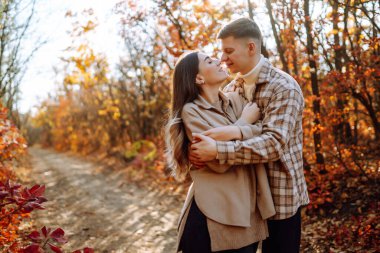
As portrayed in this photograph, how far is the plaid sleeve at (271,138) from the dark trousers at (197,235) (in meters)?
0.35

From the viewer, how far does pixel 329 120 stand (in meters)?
5.71

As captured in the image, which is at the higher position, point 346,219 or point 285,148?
point 285,148

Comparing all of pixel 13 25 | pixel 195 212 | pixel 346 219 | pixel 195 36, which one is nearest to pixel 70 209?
pixel 13 25

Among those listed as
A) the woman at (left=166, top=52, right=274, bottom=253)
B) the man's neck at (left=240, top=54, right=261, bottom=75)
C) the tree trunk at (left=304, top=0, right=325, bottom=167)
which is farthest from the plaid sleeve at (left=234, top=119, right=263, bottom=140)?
the tree trunk at (left=304, top=0, right=325, bottom=167)

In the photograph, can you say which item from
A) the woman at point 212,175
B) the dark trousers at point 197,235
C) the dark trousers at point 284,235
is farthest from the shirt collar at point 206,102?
the dark trousers at point 284,235

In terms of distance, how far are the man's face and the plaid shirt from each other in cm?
12

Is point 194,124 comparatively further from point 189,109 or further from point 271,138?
point 271,138

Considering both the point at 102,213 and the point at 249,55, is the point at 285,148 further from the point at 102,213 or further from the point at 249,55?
the point at 102,213

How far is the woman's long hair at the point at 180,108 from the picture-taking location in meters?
2.17

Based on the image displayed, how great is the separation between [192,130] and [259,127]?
1.28 ft

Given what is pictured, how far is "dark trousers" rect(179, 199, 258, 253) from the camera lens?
2.04m

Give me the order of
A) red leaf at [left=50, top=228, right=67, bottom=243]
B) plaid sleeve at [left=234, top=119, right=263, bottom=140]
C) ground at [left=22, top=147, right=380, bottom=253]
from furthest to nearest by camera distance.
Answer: ground at [left=22, top=147, right=380, bottom=253] < red leaf at [left=50, top=228, right=67, bottom=243] < plaid sleeve at [left=234, top=119, right=263, bottom=140]

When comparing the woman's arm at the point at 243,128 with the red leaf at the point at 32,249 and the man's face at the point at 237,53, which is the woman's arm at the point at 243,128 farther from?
the red leaf at the point at 32,249

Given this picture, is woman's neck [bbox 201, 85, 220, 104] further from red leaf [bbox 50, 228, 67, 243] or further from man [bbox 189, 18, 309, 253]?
red leaf [bbox 50, 228, 67, 243]
